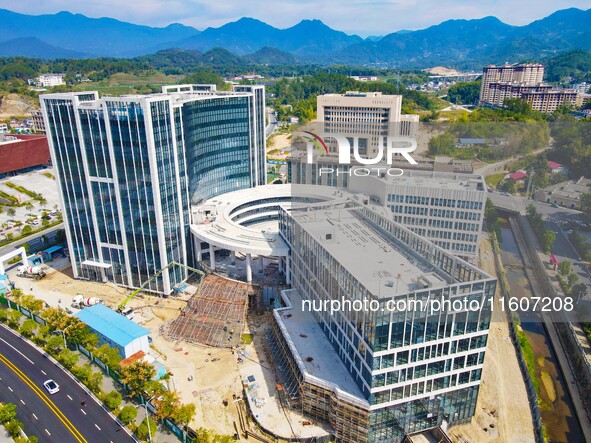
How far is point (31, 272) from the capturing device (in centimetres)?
7875

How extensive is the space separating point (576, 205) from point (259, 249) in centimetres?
6958

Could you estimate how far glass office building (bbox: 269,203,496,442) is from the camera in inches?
1603

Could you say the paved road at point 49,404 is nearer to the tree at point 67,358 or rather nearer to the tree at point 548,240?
the tree at point 67,358

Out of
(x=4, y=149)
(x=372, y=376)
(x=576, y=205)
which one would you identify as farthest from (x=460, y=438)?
(x=4, y=149)

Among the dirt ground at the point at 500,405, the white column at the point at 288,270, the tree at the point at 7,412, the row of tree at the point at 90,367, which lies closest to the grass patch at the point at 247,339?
the white column at the point at 288,270

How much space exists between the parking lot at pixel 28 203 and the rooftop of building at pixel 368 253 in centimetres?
8001

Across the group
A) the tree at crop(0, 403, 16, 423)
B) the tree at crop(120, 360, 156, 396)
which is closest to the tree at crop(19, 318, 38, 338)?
the tree at crop(0, 403, 16, 423)

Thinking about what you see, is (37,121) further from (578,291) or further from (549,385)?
(549,385)

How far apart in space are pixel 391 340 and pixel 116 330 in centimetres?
3893

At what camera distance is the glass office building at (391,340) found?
134 ft

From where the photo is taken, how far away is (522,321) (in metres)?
71.8

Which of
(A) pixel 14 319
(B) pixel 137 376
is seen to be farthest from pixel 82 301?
(B) pixel 137 376

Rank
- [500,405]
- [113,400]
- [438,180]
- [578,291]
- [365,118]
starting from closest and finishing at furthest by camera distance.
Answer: [113,400], [500,405], [578,291], [438,180], [365,118]

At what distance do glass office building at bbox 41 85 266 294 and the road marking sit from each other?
22.4m
